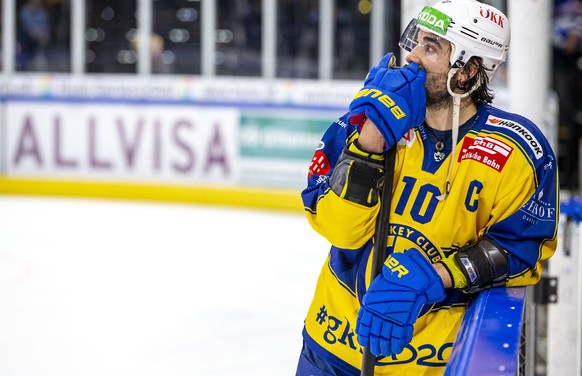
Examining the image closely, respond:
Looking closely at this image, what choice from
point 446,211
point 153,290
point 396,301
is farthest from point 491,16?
point 153,290

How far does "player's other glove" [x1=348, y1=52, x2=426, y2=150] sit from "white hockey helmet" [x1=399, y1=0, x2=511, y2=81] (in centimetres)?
12

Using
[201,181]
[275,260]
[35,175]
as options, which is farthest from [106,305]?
[35,175]

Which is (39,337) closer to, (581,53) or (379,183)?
(379,183)

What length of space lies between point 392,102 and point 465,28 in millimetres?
269

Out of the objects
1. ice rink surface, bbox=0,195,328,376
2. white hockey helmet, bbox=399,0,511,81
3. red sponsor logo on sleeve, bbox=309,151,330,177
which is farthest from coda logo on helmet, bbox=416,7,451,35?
ice rink surface, bbox=0,195,328,376

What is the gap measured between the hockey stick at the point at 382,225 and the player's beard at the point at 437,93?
15 cm

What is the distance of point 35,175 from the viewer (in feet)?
34.2

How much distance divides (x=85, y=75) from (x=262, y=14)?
2.09 meters

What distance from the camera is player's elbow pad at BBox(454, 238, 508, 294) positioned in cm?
194

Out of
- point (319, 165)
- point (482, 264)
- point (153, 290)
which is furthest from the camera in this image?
point (153, 290)

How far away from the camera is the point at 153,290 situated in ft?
19.3

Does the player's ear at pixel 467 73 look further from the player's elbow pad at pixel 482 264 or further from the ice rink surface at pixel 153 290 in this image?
the ice rink surface at pixel 153 290

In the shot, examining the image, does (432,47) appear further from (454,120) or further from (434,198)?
(434,198)

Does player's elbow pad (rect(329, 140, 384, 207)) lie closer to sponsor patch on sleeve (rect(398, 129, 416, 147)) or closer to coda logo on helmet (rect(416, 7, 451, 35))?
sponsor patch on sleeve (rect(398, 129, 416, 147))
